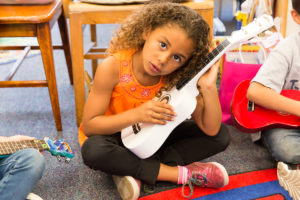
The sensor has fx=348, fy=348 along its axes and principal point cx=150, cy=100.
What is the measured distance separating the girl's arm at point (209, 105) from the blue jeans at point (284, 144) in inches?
9.0

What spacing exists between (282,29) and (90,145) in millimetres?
1277

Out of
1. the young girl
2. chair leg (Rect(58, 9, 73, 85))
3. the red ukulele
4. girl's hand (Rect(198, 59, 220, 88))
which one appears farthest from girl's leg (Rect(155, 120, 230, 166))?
chair leg (Rect(58, 9, 73, 85))

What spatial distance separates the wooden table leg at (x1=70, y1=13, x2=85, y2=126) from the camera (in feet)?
4.15

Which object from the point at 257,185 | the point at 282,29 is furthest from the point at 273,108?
the point at 282,29

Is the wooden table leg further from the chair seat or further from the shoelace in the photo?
the shoelace

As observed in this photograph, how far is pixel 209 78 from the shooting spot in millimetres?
1008

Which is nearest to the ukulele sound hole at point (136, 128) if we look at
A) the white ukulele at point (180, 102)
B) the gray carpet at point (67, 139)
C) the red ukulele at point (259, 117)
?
the white ukulele at point (180, 102)

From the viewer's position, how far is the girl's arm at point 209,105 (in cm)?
101

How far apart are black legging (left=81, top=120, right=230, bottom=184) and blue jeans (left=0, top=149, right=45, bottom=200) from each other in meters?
0.15

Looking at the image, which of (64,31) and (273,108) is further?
(64,31)

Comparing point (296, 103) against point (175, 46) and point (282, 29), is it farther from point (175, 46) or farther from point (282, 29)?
point (282, 29)

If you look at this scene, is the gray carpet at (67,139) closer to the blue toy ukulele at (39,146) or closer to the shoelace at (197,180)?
the shoelace at (197,180)

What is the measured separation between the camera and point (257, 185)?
1125mm

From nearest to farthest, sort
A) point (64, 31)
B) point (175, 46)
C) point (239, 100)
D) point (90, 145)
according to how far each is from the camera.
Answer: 1. point (175, 46)
2. point (90, 145)
3. point (239, 100)
4. point (64, 31)
